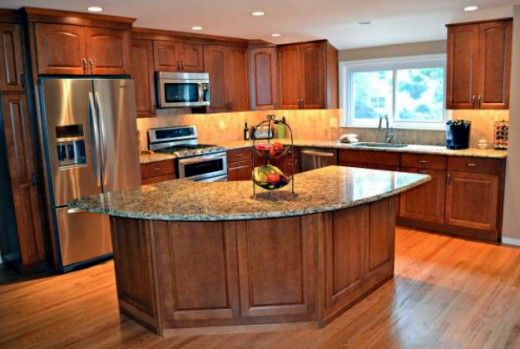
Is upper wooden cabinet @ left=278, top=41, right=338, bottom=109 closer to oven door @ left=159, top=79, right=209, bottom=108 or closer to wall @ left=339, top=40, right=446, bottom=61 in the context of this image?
wall @ left=339, top=40, right=446, bottom=61

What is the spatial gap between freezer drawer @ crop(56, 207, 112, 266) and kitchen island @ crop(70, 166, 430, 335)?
1.21 metres

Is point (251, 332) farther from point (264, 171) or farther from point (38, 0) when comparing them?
point (38, 0)

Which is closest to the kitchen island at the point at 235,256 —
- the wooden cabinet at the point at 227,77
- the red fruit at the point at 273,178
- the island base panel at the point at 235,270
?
the island base panel at the point at 235,270

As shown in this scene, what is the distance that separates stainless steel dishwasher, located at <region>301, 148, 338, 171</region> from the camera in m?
5.78

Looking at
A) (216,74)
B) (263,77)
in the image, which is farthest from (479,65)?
(216,74)

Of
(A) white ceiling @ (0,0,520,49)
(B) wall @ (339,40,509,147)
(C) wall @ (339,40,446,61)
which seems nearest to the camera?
(A) white ceiling @ (0,0,520,49)

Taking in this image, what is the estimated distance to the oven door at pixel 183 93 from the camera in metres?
5.23

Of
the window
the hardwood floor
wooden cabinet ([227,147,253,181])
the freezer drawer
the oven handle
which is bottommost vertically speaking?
the hardwood floor

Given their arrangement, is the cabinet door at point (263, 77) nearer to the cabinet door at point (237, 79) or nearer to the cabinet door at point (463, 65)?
the cabinet door at point (237, 79)

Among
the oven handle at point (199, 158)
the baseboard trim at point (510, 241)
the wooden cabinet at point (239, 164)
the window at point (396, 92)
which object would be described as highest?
the window at point (396, 92)

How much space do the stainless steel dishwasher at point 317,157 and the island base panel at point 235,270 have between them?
264 cm

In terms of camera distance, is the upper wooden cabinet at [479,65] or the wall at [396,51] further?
the wall at [396,51]

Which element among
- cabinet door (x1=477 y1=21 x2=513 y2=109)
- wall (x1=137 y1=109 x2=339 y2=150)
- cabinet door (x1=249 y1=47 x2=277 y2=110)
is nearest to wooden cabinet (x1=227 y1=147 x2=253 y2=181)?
wall (x1=137 y1=109 x2=339 y2=150)

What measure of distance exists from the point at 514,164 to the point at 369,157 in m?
1.53
